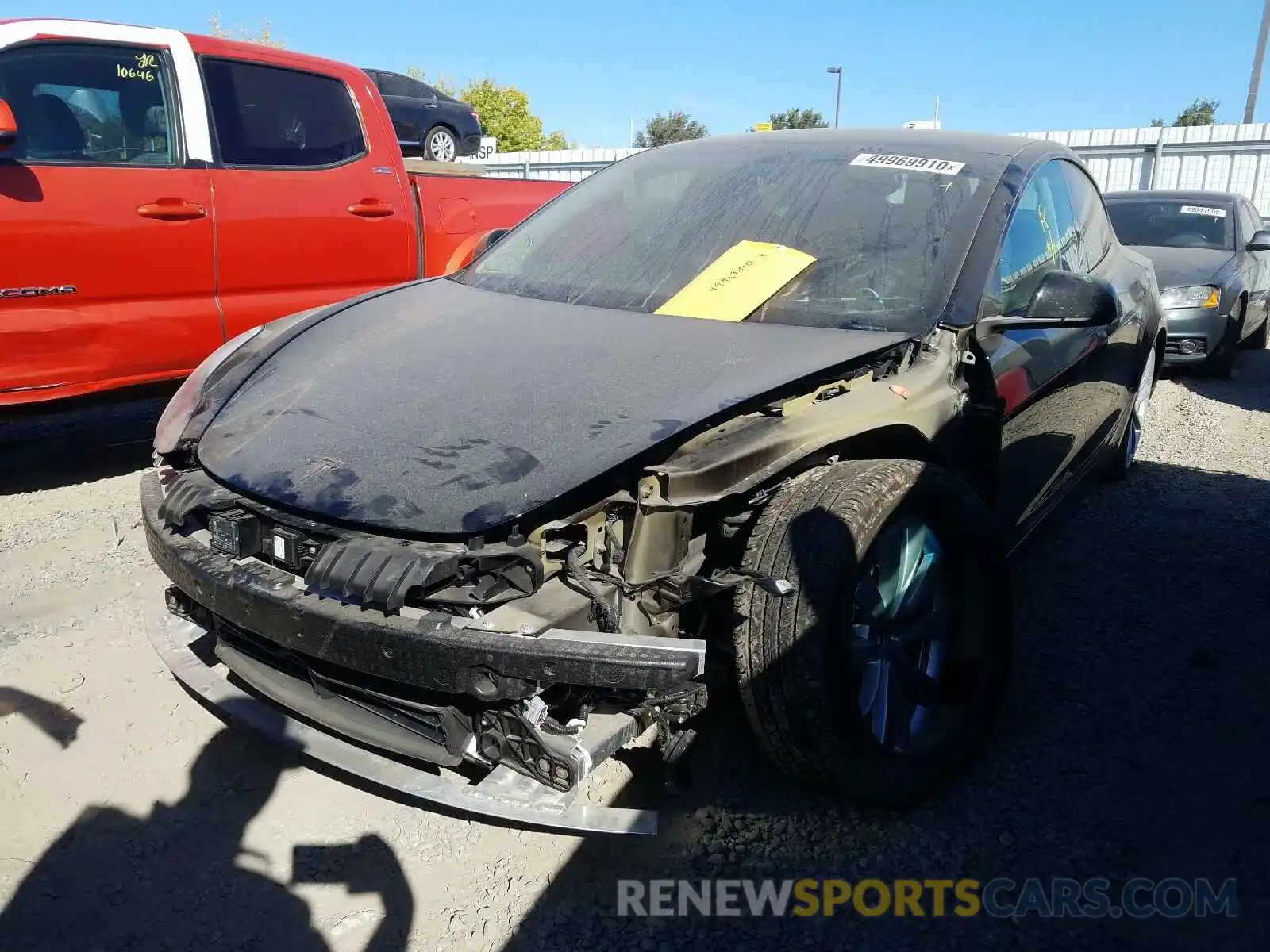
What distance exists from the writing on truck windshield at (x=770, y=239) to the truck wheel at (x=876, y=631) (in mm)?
597

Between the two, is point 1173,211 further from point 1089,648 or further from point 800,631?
point 800,631

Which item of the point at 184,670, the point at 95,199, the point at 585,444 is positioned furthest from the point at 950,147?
the point at 95,199

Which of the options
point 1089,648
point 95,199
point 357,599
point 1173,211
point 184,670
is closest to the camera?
point 357,599

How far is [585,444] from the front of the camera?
1.99 metres

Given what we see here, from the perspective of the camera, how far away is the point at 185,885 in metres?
2.06

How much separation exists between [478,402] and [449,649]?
0.72 metres

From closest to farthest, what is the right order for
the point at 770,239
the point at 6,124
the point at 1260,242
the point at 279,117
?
the point at 770,239
the point at 6,124
the point at 279,117
the point at 1260,242

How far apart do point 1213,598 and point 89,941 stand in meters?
3.65

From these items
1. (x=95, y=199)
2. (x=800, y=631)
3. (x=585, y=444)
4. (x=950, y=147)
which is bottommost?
(x=800, y=631)

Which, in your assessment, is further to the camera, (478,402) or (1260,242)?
(1260,242)

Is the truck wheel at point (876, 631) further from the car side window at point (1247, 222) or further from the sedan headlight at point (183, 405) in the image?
the car side window at point (1247, 222)

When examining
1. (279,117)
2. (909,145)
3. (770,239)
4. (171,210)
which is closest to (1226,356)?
(909,145)

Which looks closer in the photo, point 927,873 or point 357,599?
point 357,599

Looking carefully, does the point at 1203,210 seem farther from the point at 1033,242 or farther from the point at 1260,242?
the point at 1033,242
